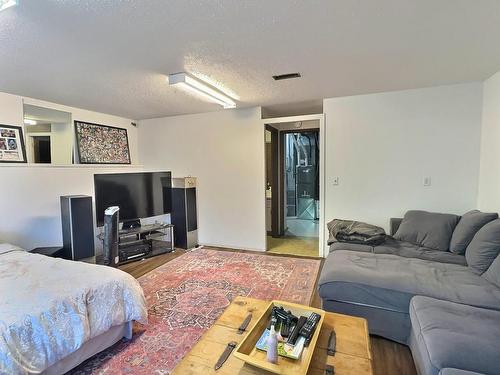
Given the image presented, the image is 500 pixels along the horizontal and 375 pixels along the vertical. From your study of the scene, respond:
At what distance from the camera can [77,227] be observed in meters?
3.43

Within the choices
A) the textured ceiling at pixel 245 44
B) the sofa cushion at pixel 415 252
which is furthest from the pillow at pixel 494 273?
the textured ceiling at pixel 245 44

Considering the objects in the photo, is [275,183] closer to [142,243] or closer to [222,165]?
[222,165]

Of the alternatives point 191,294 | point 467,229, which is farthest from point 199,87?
point 467,229

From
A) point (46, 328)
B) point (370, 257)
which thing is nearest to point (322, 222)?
point (370, 257)

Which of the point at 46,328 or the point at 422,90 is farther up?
the point at 422,90

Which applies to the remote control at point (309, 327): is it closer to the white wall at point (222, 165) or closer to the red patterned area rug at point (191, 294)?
the red patterned area rug at point (191, 294)

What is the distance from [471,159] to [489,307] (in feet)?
7.22

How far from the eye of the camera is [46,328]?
157 centimetres

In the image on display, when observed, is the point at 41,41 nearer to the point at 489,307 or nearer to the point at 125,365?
the point at 125,365

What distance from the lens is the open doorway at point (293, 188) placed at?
4.91 metres

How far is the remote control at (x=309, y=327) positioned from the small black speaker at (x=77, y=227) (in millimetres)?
3173

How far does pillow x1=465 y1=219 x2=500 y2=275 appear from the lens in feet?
7.23

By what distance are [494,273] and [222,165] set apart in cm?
362

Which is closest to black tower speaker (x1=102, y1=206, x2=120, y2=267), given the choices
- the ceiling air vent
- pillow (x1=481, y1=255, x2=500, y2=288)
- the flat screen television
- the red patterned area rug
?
the flat screen television
